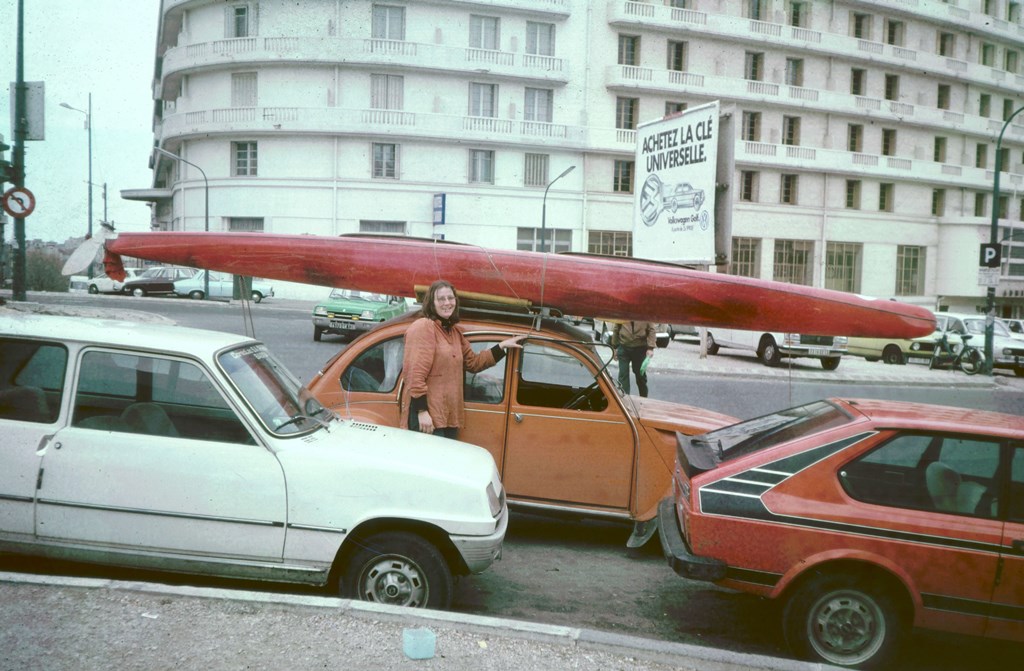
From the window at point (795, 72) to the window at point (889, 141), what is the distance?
18.4ft

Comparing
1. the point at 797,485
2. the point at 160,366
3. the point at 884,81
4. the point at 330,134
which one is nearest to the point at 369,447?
the point at 160,366

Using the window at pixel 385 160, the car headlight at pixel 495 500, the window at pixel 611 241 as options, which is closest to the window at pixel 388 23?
Result: the window at pixel 385 160

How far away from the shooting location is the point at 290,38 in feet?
97.1

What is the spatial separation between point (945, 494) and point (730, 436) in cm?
131

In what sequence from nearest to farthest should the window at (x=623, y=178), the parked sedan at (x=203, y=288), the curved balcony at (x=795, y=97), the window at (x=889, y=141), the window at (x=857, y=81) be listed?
the curved balcony at (x=795, y=97), the parked sedan at (x=203, y=288), the window at (x=623, y=178), the window at (x=857, y=81), the window at (x=889, y=141)

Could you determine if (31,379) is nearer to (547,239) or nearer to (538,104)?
(538,104)

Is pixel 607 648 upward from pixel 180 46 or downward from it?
downward

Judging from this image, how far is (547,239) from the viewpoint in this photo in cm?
3547

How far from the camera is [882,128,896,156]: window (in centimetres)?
3838

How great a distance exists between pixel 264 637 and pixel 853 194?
40886mm

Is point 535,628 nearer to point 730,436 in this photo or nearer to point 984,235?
point 730,436

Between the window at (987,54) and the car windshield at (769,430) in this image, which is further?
the window at (987,54)

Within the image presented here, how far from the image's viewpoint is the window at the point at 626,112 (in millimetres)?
34781

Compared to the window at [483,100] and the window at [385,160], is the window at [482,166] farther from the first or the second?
the window at [385,160]
